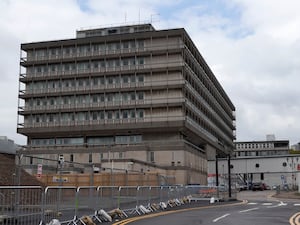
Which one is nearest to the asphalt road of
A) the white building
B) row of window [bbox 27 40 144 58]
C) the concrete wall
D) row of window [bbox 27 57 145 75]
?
row of window [bbox 27 57 145 75]

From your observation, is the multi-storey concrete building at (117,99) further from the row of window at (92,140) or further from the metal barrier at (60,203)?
the metal barrier at (60,203)

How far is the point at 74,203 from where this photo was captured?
1638 centimetres

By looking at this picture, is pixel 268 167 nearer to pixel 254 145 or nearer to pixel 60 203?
pixel 60 203

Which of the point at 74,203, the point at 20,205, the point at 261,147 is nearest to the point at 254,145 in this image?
the point at 261,147

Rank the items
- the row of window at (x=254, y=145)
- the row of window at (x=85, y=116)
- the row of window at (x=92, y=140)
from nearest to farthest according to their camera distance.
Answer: the row of window at (x=85, y=116), the row of window at (x=92, y=140), the row of window at (x=254, y=145)

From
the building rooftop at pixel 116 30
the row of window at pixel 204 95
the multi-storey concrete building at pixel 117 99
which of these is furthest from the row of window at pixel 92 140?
the building rooftop at pixel 116 30

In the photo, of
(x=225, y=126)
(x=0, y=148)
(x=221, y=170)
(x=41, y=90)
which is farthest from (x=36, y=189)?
(x=225, y=126)

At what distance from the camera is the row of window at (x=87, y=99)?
80.1 meters

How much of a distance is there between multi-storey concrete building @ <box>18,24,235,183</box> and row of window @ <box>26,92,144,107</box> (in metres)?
0.18

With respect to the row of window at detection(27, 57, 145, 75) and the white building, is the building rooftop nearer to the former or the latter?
the row of window at detection(27, 57, 145, 75)

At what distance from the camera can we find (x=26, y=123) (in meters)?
85.0

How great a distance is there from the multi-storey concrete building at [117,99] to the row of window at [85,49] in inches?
7.0

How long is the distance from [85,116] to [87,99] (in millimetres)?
3073

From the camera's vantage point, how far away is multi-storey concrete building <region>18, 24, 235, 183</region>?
250 feet
